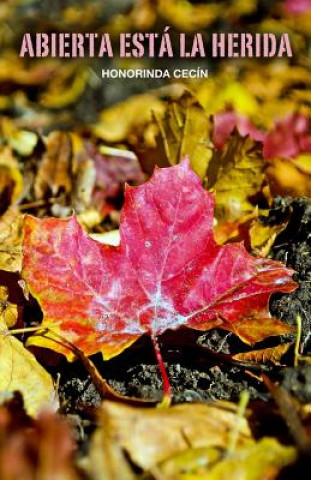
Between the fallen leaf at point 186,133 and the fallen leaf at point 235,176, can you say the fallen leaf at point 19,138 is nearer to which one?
the fallen leaf at point 186,133

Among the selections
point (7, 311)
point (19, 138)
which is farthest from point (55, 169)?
point (7, 311)

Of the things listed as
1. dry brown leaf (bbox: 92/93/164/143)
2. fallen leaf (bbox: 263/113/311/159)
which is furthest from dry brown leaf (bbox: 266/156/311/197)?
dry brown leaf (bbox: 92/93/164/143)

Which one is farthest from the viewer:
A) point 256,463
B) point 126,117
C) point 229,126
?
point 126,117

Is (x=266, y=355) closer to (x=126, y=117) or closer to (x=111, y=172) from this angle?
(x=111, y=172)

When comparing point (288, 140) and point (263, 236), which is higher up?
point (288, 140)

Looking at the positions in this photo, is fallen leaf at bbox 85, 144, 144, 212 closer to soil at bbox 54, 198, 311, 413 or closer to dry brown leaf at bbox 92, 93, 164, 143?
dry brown leaf at bbox 92, 93, 164, 143

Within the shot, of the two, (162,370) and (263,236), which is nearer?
(162,370)

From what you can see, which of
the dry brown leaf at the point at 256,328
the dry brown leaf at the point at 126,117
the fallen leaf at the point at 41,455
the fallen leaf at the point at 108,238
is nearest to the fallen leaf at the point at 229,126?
the dry brown leaf at the point at 126,117

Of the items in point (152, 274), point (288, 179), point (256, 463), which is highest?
point (288, 179)
